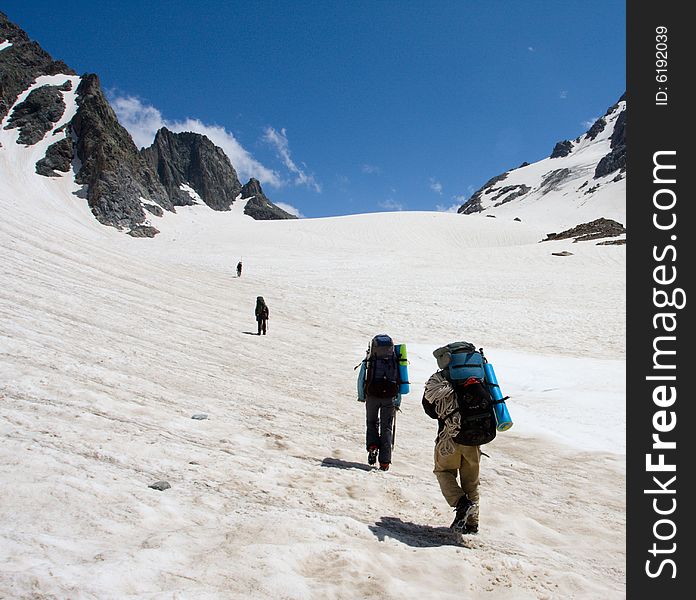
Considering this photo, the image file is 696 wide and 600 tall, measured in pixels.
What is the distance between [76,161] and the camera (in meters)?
74.9

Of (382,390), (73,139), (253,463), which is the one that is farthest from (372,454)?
(73,139)

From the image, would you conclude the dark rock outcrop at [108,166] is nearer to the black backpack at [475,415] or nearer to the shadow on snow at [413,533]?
the shadow on snow at [413,533]

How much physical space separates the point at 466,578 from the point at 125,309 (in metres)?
12.7

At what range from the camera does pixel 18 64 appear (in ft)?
314

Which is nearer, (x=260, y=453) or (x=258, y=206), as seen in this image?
(x=260, y=453)

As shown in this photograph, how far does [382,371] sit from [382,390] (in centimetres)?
24

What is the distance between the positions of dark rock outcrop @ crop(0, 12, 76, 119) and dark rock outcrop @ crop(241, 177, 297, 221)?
189ft

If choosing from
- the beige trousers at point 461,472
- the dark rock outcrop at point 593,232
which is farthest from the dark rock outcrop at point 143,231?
the beige trousers at point 461,472

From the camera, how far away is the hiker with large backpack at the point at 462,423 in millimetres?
4168

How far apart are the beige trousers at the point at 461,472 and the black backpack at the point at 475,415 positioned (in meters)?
0.14

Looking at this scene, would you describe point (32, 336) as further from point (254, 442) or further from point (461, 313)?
point (461, 313)

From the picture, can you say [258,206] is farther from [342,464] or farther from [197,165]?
[342,464]

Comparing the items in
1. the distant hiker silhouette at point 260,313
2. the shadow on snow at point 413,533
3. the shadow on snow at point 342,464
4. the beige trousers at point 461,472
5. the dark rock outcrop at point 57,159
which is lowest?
the shadow on snow at point 413,533
